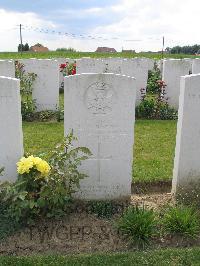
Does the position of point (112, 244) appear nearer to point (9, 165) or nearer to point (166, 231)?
point (166, 231)

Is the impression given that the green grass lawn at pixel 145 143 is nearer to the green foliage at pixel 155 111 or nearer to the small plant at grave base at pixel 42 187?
the green foliage at pixel 155 111

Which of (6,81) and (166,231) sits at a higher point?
(6,81)

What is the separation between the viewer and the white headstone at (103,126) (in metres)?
4.69

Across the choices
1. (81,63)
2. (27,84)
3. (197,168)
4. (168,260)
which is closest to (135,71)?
(81,63)

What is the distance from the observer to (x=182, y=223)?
426 cm

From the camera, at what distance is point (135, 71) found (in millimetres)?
10703

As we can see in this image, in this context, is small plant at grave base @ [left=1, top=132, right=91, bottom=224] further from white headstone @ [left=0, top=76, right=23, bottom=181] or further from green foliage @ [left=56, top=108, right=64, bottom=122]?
green foliage @ [left=56, top=108, right=64, bottom=122]

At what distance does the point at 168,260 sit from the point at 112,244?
25.2 inches

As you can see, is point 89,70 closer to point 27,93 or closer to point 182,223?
point 27,93

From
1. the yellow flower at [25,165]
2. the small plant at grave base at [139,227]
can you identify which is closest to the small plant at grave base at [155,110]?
the small plant at grave base at [139,227]

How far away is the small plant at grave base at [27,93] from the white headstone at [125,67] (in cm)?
154

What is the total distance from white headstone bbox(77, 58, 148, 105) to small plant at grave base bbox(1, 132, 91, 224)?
6286 millimetres

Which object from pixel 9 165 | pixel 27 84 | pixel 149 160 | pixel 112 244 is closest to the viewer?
pixel 112 244

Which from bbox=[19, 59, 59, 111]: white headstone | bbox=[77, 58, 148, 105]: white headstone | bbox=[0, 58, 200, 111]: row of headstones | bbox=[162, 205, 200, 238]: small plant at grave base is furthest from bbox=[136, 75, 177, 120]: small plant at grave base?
bbox=[162, 205, 200, 238]: small plant at grave base
